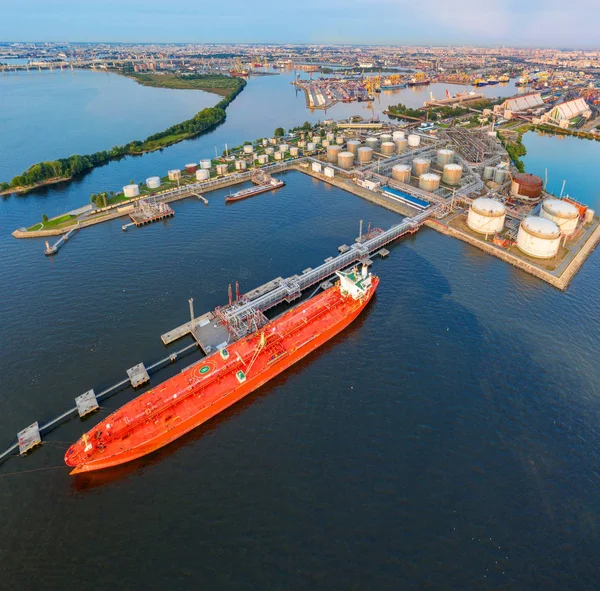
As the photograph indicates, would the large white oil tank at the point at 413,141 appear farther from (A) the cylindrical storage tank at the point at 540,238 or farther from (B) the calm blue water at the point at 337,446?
(B) the calm blue water at the point at 337,446

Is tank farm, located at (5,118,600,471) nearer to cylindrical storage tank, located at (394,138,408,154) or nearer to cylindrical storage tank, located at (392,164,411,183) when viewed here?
cylindrical storage tank, located at (392,164,411,183)

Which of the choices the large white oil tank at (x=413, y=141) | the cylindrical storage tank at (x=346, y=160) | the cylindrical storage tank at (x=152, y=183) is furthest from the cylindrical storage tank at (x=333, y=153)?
the cylindrical storage tank at (x=152, y=183)

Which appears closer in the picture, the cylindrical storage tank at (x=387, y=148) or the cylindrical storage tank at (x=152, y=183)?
the cylindrical storage tank at (x=152, y=183)

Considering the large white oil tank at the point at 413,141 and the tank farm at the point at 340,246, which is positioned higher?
the large white oil tank at the point at 413,141

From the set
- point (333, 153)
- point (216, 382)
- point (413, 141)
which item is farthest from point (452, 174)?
point (216, 382)

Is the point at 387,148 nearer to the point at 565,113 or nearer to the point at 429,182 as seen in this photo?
the point at 429,182

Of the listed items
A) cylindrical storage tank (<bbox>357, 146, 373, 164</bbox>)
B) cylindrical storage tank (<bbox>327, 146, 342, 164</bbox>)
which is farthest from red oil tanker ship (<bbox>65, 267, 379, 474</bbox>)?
cylindrical storage tank (<bbox>327, 146, 342, 164</bbox>)
